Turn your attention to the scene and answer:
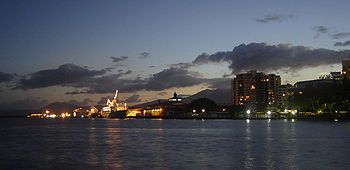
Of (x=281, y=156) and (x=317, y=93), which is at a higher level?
(x=317, y=93)

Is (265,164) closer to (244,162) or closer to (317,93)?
(244,162)

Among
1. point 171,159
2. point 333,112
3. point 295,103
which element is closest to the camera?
point 171,159

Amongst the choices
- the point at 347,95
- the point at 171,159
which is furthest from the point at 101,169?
the point at 347,95

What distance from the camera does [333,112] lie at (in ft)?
592

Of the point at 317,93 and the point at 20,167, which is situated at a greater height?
the point at 317,93

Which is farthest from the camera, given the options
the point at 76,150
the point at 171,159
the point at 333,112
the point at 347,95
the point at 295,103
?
the point at 295,103

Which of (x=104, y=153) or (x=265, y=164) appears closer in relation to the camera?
(x=265, y=164)

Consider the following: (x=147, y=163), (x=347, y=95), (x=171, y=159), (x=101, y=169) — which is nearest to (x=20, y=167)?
(x=101, y=169)

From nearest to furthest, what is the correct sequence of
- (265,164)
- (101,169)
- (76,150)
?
(101,169) → (265,164) → (76,150)

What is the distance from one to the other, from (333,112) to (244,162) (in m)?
154

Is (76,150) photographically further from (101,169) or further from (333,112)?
(333,112)

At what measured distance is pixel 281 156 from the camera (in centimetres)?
3984

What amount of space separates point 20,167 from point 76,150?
12881 mm

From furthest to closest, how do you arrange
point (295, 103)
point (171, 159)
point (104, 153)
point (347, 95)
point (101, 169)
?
point (295, 103)
point (347, 95)
point (104, 153)
point (171, 159)
point (101, 169)
